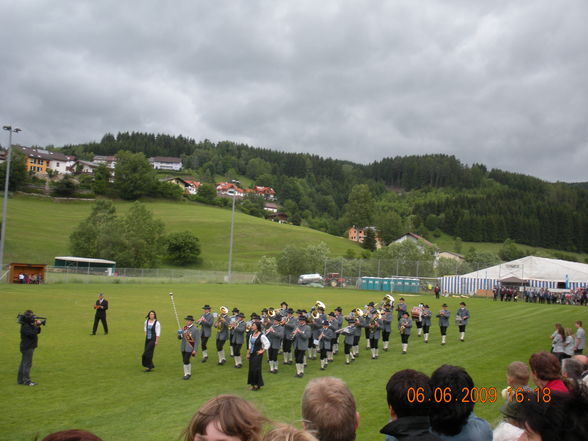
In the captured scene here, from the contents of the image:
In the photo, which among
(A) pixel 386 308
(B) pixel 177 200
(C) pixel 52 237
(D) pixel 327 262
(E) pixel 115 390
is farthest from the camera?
→ (B) pixel 177 200

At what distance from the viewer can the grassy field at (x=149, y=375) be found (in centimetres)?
1053

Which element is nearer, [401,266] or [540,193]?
[401,266]

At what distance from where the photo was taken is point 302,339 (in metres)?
16.5

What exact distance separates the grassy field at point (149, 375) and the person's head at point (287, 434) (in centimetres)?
166

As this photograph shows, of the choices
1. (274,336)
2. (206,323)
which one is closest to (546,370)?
(274,336)

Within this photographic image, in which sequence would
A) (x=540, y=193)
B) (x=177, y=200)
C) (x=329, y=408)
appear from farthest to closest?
(x=540, y=193) < (x=177, y=200) < (x=329, y=408)

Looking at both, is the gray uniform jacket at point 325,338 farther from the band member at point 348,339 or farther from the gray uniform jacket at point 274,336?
the gray uniform jacket at point 274,336

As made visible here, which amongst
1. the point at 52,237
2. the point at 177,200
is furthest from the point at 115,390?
the point at 177,200

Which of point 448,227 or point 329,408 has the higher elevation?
point 448,227

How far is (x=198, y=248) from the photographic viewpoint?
89938mm

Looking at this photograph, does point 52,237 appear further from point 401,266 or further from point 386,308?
point 386,308

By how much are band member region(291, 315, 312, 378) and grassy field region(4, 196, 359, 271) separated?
64.9 metres

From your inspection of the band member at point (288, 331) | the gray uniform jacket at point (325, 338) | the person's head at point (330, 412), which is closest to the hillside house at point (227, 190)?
the band member at point (288, 331)

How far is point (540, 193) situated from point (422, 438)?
658 feet
